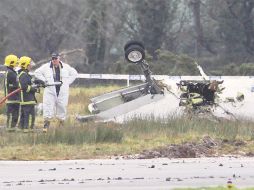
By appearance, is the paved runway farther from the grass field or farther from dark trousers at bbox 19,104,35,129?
dark trousers at bbox 19,104,35,129

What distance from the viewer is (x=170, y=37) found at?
56344mm

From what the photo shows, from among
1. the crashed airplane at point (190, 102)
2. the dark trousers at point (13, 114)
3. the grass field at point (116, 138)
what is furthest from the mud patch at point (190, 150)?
the dark trousers at point (13, 114)

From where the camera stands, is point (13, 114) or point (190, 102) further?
point (190, 102)

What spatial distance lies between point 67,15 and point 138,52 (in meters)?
38.4

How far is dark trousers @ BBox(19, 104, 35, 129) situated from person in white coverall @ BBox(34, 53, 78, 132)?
531mm

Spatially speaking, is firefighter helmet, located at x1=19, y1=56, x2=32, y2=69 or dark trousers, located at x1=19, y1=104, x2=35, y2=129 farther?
firefighter helmet, located at x1=19, y1=56, x2=32, y2=69

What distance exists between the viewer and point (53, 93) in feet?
62.6

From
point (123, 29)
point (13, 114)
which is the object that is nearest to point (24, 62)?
point (13, 114)

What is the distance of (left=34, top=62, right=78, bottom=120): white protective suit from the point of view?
18984 millimetres

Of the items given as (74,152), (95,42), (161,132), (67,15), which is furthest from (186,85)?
(67,15)

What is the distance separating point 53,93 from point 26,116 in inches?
42.2

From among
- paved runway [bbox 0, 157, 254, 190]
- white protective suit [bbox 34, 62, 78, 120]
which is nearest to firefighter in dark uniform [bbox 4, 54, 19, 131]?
white protective suit [bbox 34, 62, 78, 120]

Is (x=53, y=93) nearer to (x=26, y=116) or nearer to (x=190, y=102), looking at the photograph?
(x=26, y=116)

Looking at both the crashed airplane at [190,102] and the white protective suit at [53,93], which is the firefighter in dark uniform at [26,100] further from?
the crashed airplane at [190,102]
